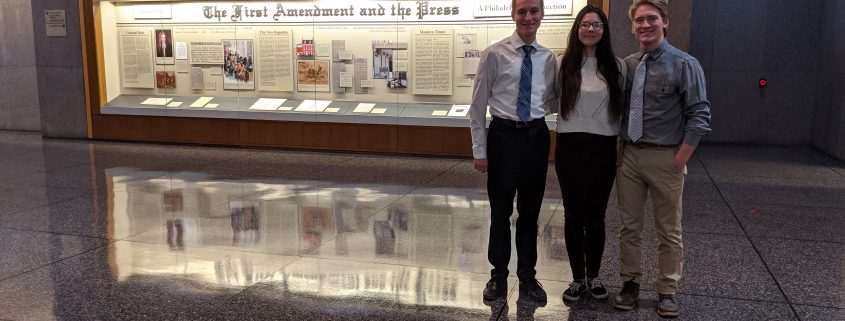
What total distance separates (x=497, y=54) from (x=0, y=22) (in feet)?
45.1

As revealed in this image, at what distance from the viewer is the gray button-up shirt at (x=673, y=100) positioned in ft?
12.5

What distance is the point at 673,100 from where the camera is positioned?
12.7 feet

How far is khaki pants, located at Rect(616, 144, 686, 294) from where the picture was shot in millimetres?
3936

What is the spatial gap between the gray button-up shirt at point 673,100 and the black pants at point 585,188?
25 cm

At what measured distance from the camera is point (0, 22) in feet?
46.7

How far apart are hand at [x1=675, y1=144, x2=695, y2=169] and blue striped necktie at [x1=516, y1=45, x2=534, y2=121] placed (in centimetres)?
85

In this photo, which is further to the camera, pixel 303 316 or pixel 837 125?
pixel 837 125

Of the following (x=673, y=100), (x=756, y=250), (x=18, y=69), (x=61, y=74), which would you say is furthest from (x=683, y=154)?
(x=18, y=69)

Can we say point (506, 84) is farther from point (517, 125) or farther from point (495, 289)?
point (495, 289)

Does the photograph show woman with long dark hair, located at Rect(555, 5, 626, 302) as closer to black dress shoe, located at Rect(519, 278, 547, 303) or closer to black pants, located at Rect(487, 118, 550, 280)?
black pants, located at Rect(487, 118, 550, 280)

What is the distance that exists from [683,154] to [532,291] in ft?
3.91

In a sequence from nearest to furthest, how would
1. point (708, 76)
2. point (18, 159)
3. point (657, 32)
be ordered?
point (657, 32), point (18, 159), point (708, 76)

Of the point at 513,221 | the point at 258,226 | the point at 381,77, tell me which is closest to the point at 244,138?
the point at 381,77

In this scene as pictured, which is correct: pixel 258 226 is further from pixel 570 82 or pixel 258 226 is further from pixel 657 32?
pixel 657 32
